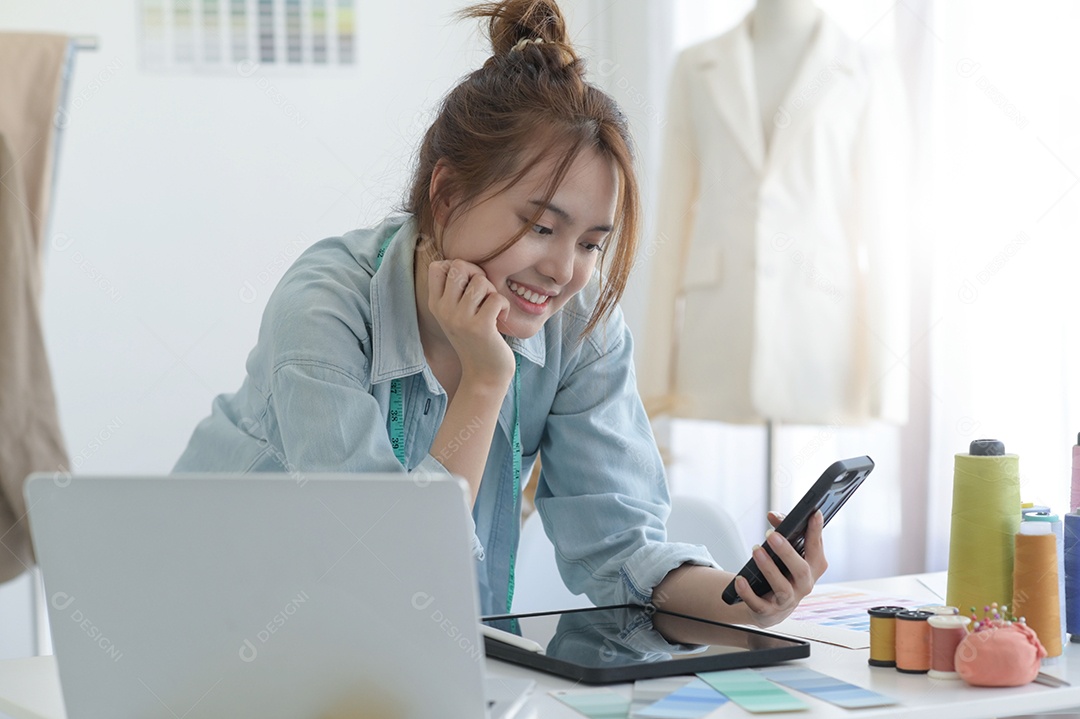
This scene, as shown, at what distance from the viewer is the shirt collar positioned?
112 cm

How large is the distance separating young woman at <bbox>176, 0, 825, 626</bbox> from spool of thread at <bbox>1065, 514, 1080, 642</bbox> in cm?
22

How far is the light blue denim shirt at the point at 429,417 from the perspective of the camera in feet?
3.34

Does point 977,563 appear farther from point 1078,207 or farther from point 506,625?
point 1078,207

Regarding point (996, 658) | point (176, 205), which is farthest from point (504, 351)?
point (176, 205)

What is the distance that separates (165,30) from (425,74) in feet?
2.07

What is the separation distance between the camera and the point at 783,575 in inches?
39.5

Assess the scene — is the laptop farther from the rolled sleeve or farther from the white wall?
the white wall

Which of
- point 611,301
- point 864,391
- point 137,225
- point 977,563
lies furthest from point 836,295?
point 137,225

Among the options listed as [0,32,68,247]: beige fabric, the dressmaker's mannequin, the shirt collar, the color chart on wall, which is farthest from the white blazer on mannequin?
[0,32,68,247]: beige fabric

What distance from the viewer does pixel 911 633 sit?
0.89 metres

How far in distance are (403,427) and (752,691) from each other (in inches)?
19.7

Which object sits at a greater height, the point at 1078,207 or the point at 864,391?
the point at 1078,207

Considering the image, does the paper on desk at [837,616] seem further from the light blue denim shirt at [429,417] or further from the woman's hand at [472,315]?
the woman's hand at [472,315]

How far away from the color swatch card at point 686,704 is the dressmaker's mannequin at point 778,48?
1.66m
